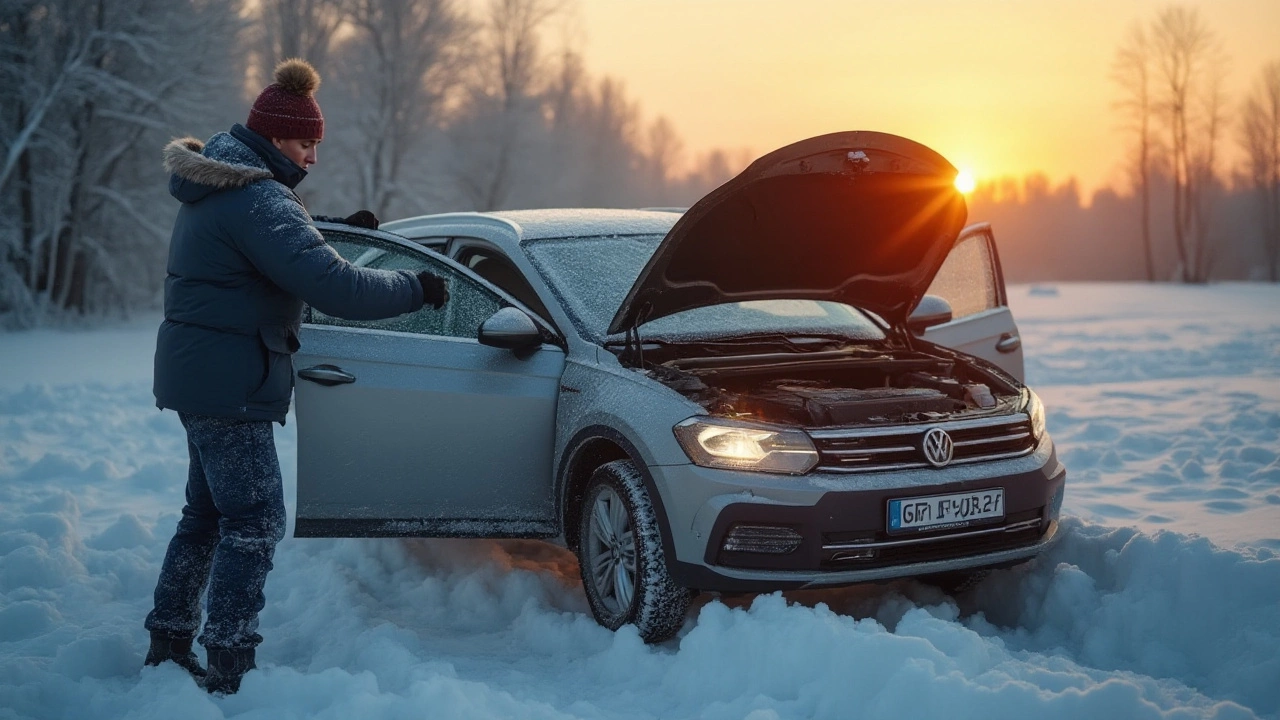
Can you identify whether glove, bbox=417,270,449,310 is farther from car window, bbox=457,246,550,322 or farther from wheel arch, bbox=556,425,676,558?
car window, bbox=457,246,550,322

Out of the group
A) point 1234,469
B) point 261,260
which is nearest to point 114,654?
point 261,260

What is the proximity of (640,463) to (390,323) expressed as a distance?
61.2 inches

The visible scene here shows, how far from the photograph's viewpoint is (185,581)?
4.34 metres

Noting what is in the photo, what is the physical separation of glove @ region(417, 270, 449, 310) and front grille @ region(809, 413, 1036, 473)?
1.41m

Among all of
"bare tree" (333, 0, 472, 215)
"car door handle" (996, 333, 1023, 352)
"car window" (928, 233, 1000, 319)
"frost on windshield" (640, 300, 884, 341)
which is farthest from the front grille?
"bare tree" (333, 0, 472, 215)

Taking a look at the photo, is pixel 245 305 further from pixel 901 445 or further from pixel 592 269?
pixel 901 445

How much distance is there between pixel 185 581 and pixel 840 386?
277 centimetres

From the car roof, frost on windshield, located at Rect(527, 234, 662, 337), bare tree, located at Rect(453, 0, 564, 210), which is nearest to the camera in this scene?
frost on windshield, located at Rect(527, 234, 662, 337)

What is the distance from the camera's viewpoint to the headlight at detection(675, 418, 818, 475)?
4.23m

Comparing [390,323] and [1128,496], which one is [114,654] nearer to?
[390,323]

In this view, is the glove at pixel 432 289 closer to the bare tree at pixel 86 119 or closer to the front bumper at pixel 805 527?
the front bumper at pixel 805 527

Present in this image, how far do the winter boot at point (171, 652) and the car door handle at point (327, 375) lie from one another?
1171 millimetres

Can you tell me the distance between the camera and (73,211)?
23.5 metres

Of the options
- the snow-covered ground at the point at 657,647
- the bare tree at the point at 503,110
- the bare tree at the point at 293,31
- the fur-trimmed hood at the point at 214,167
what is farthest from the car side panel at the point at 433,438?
the bare tree at the point at 503,110
